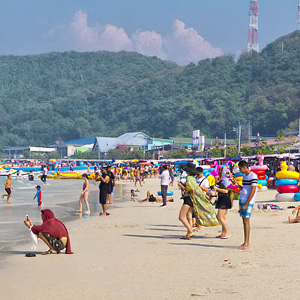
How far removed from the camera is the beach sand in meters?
A: 6.68

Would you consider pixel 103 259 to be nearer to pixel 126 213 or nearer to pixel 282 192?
pixel 126 213

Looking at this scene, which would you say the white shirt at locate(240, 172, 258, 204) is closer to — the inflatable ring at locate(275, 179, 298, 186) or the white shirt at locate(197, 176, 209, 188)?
the white shirt at locate(197, 176, 209, 188)

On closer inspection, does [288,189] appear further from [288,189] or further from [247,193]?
[247,193]

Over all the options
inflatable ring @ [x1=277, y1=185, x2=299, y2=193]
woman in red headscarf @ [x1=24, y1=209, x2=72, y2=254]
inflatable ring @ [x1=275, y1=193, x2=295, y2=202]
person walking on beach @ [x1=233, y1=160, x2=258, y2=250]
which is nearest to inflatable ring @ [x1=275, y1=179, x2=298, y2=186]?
inflatable ring @ [x1=277, y1=185, x2=299, y2=193]

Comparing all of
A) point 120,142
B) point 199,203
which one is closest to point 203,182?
point 199,203

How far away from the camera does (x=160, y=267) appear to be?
823 centimetres

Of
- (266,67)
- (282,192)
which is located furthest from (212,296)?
(266,67)

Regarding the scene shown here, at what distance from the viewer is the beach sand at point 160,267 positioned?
21.9 feet

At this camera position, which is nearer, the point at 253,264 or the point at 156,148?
the point at 253,264

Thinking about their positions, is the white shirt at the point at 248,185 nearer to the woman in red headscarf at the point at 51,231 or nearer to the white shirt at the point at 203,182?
the white shirt at the point at 203,182

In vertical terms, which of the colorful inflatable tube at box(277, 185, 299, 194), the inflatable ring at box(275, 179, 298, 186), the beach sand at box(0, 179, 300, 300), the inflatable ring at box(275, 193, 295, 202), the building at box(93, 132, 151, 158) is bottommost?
the beach sand at box(0, 179, 300, 300)

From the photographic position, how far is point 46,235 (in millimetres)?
9305

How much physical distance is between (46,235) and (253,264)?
3.60m

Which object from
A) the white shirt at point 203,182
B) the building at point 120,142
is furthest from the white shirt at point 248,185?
the building at point 120,142
